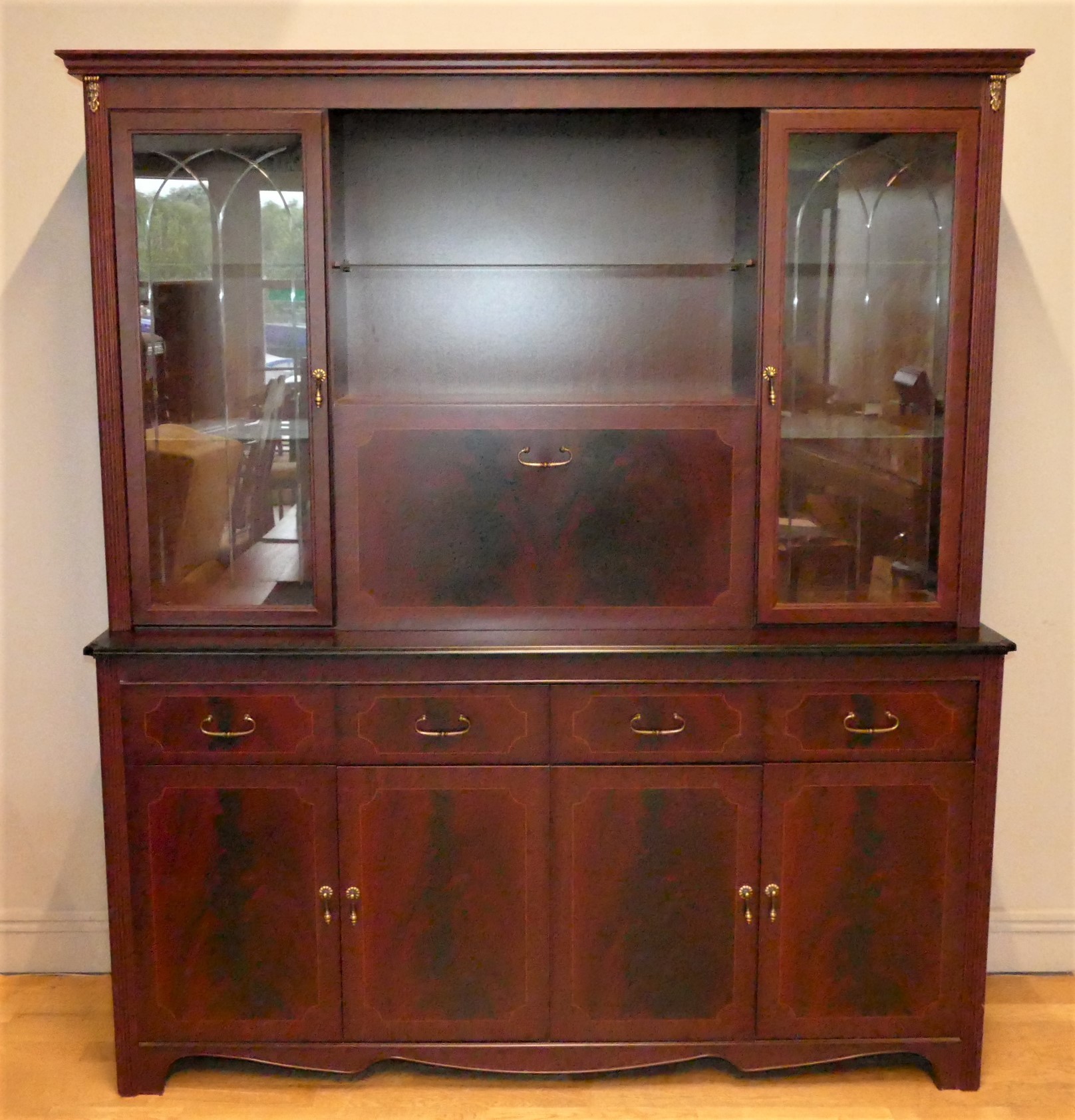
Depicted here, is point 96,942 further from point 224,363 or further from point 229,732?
point 224,363

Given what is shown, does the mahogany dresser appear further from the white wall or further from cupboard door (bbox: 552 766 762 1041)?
the white wall

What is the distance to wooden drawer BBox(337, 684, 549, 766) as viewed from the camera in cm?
229

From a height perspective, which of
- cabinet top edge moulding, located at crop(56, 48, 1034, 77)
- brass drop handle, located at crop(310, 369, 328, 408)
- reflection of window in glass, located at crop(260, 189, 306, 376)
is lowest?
brass drop handle, located at crop(310, 369, 328, 408)

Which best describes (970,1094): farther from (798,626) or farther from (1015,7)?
(1015,7)

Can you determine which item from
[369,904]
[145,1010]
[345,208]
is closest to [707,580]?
[369,904]

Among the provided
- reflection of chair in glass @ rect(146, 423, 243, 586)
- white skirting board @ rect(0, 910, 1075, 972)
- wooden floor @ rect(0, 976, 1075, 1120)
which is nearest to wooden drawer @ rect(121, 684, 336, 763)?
reflection of chair in glass @ rect(146, 423, 243, 586)

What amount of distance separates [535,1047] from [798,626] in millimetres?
970

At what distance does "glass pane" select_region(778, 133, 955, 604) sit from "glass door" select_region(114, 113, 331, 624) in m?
0.90

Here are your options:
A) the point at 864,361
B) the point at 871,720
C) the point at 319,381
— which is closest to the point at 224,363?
the point at 319,381

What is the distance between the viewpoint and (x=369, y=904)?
234cm

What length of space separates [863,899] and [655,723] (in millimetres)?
537

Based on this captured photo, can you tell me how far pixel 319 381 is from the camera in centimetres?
229

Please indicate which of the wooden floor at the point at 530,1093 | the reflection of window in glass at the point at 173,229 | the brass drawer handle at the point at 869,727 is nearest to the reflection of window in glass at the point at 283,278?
the reflection of window in glass at the point at 173,229

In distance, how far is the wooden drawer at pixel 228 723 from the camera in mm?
2291
